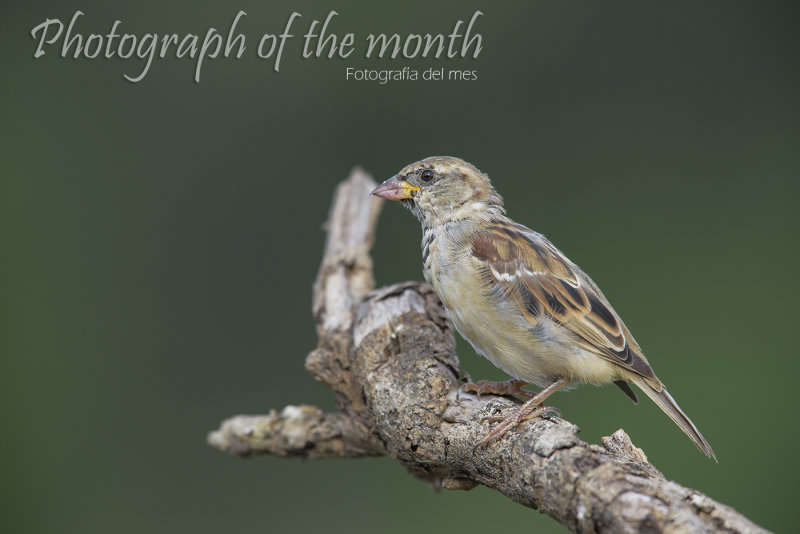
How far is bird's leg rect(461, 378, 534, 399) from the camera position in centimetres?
319

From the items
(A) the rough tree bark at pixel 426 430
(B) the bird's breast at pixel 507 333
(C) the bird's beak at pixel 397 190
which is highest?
(C) the bird's beak at pixel 397 190

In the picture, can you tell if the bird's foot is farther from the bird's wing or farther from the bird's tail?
the bird's tail

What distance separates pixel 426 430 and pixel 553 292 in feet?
2.80

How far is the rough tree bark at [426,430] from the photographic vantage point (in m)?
2.09

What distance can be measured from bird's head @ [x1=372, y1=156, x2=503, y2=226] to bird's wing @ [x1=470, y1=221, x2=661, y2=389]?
36 centimetres

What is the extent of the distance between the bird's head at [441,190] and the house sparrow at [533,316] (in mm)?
207

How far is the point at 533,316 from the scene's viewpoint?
329 cm

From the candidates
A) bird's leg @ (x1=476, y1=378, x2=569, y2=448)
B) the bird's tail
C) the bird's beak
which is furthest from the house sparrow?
the bird's beak

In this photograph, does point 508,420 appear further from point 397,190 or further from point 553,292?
point 397,190

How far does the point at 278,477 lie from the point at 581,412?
2113 mm

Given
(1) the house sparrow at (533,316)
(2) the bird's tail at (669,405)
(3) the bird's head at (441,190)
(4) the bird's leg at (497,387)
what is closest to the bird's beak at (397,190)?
(3) the bird's head at (441,190)

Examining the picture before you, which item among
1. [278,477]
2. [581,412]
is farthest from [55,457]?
[581,412]

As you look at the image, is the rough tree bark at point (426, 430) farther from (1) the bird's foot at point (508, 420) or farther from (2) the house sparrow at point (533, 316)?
(2) the house sparrow at point (533, 316)

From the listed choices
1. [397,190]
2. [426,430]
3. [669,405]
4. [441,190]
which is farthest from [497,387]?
[397,190]
